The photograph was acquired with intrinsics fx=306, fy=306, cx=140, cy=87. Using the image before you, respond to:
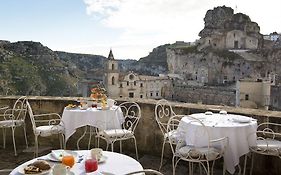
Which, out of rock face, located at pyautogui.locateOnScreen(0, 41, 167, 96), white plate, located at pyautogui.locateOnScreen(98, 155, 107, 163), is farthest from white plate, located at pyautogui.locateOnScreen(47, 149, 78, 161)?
rock face, located at pyautogui.locateOnScreen(0, 41, 167, 96)

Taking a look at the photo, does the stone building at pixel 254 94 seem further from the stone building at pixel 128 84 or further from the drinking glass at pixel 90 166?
the drinking glass at pixel 90 166

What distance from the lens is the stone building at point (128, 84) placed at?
47656 millimetres

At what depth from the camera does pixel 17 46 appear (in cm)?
6188

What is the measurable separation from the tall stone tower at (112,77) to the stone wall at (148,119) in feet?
133

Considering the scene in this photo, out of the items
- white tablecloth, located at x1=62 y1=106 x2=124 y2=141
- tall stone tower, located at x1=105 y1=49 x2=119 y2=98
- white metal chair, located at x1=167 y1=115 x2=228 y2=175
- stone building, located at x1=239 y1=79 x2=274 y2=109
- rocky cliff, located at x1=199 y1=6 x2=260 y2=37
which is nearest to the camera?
white metal chair, located at x1=167 y1=115 x2=228 y2=175

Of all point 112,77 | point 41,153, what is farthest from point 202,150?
point 112,77

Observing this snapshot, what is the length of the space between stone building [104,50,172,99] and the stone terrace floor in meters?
39.5

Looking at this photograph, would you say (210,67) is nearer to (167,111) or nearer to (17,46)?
(17,46)

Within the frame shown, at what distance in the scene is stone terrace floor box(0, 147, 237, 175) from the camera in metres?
4.33

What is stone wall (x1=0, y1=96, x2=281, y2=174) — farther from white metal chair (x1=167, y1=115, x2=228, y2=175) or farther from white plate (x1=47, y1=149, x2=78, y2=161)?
white plate (x1=47, y1=149, x2=78, y2=161)

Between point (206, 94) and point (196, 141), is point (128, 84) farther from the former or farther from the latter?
point (196, 141)

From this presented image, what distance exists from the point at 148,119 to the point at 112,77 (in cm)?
4302

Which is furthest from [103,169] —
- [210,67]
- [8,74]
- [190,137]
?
[210,67]

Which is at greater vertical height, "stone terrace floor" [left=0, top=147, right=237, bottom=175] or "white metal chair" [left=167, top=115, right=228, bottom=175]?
"white metal chair" [left=167, top=115, right=228, bottom=175]
